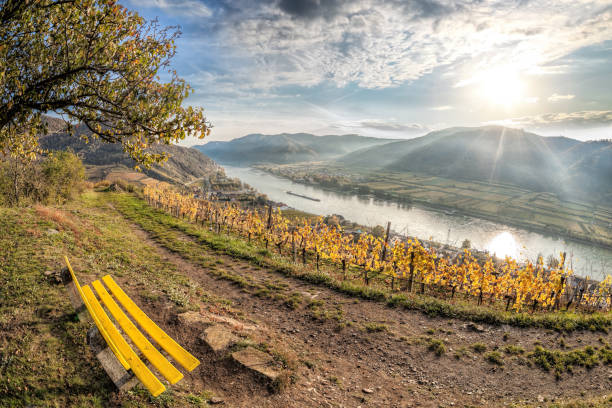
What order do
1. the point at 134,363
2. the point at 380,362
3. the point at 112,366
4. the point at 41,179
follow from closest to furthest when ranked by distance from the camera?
the point at 134,363 → the point at 112,366 → the point at 380,362 → the point at 41,179

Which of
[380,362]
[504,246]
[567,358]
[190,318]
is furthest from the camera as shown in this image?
[504,246]

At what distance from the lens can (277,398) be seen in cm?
512

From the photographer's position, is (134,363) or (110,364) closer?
(134,363)

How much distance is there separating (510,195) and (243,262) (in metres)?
181

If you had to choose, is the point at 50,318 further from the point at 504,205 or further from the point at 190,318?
the point at 504,205

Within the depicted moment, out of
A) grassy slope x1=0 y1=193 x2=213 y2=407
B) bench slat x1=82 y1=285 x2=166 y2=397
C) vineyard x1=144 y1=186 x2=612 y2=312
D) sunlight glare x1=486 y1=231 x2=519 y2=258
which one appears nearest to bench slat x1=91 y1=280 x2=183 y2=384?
bench slat x1=82 y1=285 x2=166 y2=397

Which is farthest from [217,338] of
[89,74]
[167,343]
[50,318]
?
[89,74]

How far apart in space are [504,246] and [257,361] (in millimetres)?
88800

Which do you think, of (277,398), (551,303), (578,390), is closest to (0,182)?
(277,398)

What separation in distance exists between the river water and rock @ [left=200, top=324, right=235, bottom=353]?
5220cm

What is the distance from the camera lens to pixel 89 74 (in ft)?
20.7

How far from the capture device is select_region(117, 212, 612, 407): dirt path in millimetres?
5605

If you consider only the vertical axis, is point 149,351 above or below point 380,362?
above

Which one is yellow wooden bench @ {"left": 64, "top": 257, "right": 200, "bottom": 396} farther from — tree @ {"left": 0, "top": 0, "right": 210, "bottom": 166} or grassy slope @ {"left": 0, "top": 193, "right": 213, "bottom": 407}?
tree @ {"left": 0, "top": 0, "right": 210, "bottom": 166}
